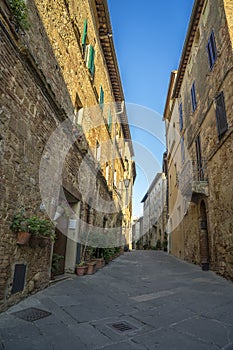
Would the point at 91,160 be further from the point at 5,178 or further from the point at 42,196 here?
the point at 5,178

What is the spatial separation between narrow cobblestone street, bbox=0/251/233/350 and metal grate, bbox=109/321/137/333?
13 millimetres

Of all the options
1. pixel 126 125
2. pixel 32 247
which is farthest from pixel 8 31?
pixel 126 125

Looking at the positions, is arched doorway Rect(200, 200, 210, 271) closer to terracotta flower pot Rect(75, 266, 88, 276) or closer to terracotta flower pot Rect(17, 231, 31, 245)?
terracotta flower pot Rect(75, 266, 88, 276)

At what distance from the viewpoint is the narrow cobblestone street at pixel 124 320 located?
99.9 inches

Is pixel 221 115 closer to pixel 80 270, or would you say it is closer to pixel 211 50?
pixel 211 50

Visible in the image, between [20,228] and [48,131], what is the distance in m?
2.28

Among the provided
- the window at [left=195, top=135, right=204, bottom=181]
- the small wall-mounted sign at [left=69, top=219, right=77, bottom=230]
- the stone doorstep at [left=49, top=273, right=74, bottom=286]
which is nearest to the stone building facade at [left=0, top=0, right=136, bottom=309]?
the small wall-mounted sign at [left=69, top=219, right=77, bottom=230]

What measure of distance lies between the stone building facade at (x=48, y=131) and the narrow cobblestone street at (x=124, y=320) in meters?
0.69

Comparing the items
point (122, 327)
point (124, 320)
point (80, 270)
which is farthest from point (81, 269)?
point (122, 327)

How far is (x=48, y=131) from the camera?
16.9 feet

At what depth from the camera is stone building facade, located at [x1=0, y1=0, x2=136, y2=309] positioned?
11.9 ft

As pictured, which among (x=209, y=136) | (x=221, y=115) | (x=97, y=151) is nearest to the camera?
(x=221, y=115)

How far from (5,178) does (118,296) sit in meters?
3.11

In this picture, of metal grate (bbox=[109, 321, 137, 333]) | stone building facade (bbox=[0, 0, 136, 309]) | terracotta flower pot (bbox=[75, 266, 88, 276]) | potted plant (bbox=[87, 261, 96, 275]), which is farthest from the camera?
potted plant (bbox=[87, 261, 96, 275])
